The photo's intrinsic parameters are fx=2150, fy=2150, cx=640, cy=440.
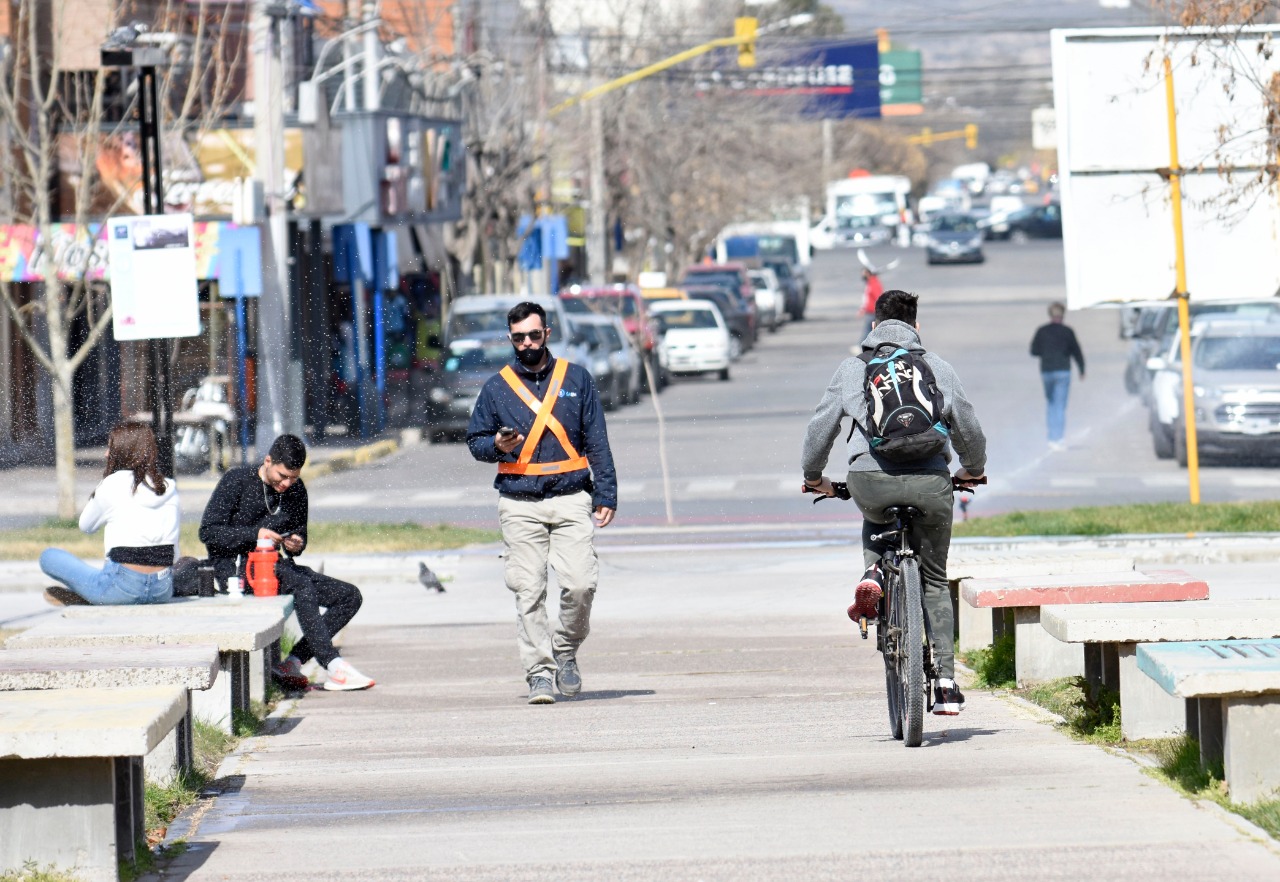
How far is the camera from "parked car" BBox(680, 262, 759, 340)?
4825 centimetres

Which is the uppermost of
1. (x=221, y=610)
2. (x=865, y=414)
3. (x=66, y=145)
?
(x=66, y=145)

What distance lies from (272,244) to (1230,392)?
11.1 meters

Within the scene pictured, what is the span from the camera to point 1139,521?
1767 cm

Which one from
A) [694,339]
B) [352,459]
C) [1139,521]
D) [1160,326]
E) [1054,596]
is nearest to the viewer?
[1054,596]

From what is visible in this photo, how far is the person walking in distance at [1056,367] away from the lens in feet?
86.9

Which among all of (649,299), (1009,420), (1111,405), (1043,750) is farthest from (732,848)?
(649,299)

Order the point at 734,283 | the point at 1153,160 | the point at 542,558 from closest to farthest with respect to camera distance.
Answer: the point at 542,558 → the point at 1153,160 → the point at 734,283

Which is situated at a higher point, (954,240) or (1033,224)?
(1033,224)

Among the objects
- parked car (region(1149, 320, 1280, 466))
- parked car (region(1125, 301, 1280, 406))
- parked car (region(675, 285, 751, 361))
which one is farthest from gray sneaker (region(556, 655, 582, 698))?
parked car (region(675, 285, 751, 361))

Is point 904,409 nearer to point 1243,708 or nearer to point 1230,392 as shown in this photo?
point 1243,708

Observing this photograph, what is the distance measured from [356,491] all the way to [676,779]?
1806 cm

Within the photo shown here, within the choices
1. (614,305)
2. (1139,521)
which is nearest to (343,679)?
(1139,521)

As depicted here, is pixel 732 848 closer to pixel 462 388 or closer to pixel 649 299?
Result: pixel 462 388

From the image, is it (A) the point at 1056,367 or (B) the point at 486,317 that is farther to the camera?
(B) the point at 486,317
